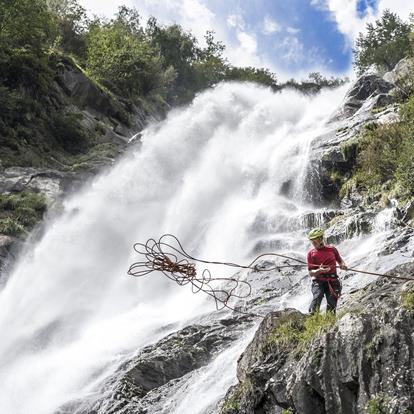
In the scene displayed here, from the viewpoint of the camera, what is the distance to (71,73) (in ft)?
115

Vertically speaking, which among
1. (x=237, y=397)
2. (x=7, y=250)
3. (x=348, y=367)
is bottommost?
(x=237, y=397)

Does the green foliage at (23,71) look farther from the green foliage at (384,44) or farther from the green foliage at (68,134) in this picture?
the green foliage at (384,44)

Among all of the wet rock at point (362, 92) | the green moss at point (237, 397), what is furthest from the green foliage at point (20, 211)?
the wet rock at point (362, 92)

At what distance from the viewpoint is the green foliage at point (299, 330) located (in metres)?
6.69

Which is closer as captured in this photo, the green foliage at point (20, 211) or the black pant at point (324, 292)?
the black pant at point (324, 292)

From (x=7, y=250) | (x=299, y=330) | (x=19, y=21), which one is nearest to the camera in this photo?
(x=299, y=330)

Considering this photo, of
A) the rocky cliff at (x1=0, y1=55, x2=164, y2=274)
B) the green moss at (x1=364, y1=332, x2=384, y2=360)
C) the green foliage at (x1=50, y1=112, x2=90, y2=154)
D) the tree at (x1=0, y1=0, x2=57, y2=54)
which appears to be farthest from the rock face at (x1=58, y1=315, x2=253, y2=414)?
the tree at (x1=0, y1=0, x2=57, y2=54)

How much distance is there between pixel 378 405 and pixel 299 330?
2.18m

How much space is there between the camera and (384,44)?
47.7 metres

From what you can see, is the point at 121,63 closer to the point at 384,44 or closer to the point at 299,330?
the point at 384,44

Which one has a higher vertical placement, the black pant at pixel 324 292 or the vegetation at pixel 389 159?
the vegetation at pixel 389 159

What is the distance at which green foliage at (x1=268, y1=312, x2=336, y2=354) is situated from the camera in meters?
6.69

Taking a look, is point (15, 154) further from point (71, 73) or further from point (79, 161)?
point (71, 73)

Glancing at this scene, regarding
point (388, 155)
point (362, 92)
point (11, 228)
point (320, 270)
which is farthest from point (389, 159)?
point (11, 228)
